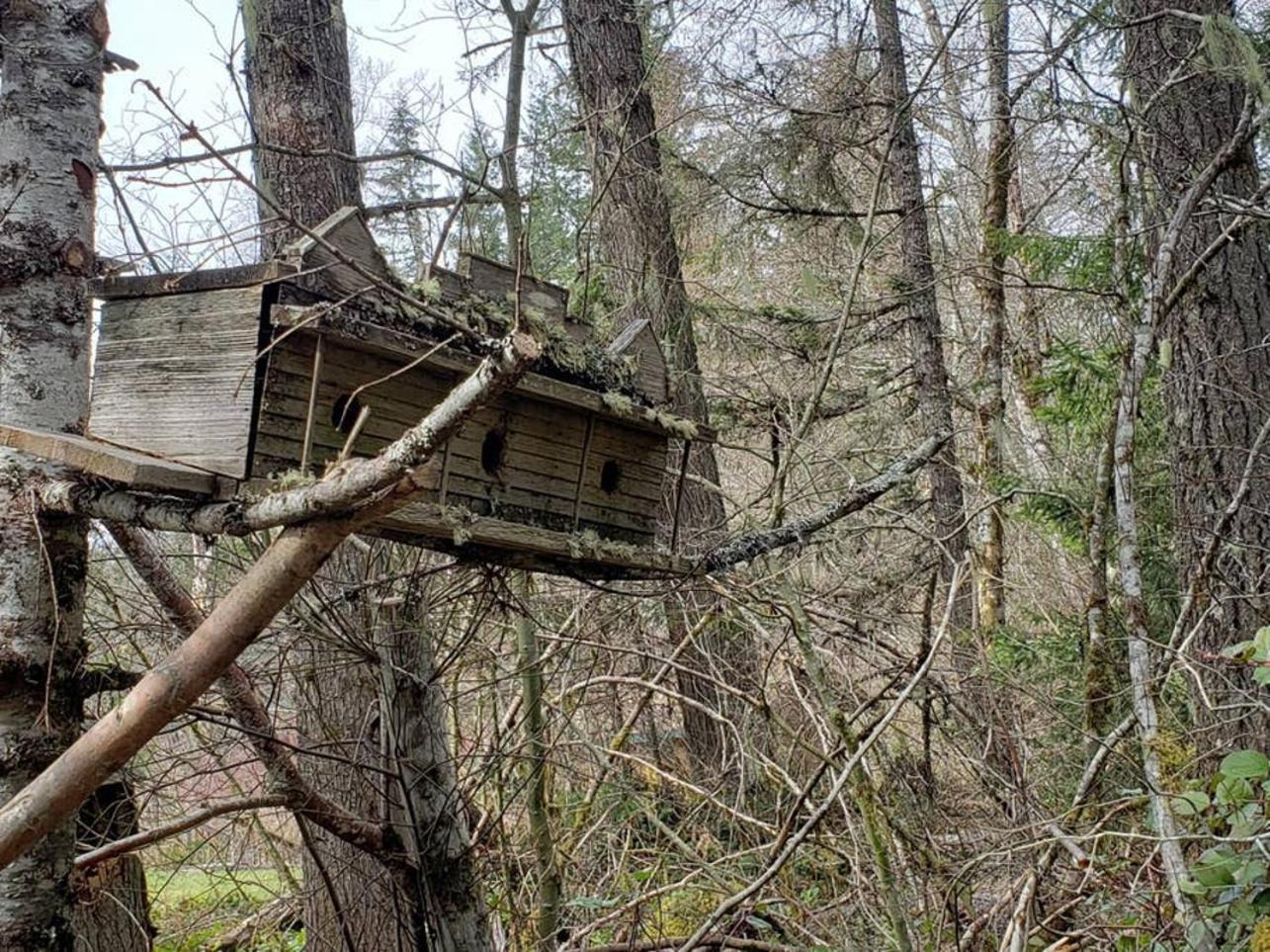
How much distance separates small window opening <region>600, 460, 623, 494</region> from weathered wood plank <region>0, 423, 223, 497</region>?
3.95 ft

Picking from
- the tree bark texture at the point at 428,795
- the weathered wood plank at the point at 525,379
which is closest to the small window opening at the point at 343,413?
the weathered wood plank at the point at 525,379

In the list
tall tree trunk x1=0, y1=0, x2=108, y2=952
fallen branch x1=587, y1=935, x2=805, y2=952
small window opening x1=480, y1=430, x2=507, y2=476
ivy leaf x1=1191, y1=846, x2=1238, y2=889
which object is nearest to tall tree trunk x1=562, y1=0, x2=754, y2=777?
fallen branch x1=587, y1=935, x2=805, y2=952

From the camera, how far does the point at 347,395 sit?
2.54 meters

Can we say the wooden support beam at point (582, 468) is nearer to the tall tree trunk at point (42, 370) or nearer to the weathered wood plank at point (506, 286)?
the weathered wood plank at point (506, 286)

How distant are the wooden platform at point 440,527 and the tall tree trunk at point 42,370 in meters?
0.20

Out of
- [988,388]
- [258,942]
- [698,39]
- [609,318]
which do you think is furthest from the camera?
[988,388]

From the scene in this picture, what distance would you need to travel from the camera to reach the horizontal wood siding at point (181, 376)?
241 cm

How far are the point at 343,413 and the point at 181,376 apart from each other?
0.38m

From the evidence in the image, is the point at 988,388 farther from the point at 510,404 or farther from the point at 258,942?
the point at 510,404

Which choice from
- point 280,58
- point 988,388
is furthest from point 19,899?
point 988,388

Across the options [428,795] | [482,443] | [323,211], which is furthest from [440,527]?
[323,211]

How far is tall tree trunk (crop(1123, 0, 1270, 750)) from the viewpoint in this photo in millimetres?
5363

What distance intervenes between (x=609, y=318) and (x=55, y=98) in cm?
370

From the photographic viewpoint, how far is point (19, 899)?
2.51m
